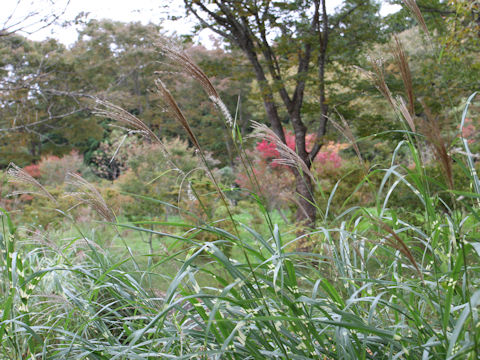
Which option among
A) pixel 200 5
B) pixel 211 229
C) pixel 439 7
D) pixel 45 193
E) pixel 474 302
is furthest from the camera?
pixel 439 7

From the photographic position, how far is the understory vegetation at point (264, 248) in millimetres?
1049

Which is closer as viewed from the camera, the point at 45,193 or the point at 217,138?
the point at 45,193

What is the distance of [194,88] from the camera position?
20.0m

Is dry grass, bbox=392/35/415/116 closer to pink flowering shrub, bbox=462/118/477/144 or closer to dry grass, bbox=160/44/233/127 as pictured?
pink flowering shrub, bbox=462/118/477/144

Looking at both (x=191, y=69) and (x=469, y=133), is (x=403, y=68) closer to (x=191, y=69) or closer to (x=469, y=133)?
(x=191, y=69)

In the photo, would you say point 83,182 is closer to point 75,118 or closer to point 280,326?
point 280,326

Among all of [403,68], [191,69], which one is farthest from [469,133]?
[191,69]

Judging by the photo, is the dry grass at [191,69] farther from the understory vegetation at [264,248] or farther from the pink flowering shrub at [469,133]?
the pink flowering shrub at [469,133]

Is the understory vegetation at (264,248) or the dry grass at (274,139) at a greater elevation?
the dry grass at (274,139)

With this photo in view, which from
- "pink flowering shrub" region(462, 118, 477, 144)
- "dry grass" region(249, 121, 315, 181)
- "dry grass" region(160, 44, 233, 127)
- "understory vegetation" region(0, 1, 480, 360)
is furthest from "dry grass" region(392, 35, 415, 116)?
"dry grass" region(160, 44, 233, 127)

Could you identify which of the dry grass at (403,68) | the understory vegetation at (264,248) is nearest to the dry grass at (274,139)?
the understory vegetation at (264,248)

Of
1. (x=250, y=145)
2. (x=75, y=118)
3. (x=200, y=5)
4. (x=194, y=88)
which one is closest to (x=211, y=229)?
(x=200, y=5)

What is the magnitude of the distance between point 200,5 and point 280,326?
556 centimetres

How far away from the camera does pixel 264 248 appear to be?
241 centimetres
